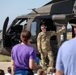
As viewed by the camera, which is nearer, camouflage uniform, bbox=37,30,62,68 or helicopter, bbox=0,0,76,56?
camouflage uniform, bbox=37,30,62,68

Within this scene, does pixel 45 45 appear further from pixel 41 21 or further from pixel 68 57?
pixel 68 57

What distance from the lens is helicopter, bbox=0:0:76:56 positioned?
11.1m

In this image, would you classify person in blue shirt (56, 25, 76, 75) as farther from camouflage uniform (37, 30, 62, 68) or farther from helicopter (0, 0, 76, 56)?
helicopter (0, 0, 76, 56)

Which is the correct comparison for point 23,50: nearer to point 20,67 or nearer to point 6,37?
point 20,67

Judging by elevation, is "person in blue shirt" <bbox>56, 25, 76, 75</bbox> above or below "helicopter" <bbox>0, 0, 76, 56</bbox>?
below

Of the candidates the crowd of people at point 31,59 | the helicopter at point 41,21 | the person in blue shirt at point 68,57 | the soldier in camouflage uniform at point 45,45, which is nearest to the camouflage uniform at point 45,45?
the soldier in camouflage uniform at point 45,45

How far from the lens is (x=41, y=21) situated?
38.1ft

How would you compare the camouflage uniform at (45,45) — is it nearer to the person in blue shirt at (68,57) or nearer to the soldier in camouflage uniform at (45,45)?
the soldier in camouflage uniform at (45,45)

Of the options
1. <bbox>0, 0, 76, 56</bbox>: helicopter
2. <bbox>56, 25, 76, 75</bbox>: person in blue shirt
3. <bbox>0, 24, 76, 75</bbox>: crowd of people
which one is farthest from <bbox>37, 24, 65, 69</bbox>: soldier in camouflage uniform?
<bbox>56, 25, 76, 75</bbox>: person in blue shirt

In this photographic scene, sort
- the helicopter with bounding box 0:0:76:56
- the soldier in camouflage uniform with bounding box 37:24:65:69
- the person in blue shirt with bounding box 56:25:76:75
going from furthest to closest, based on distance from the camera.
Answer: the helicopter with bounding box 0:0:76:56 < the soldier in camouflage uniform with bounding box 37:24:65:69 < the person in blue shirt with bounding box 56:25:76:75

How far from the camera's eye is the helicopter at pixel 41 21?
11109 millimetres

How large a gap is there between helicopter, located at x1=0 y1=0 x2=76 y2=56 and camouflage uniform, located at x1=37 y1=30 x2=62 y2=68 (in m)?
0.56

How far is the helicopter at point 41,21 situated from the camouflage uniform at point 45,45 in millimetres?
557

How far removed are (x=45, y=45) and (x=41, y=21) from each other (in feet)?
4.35
